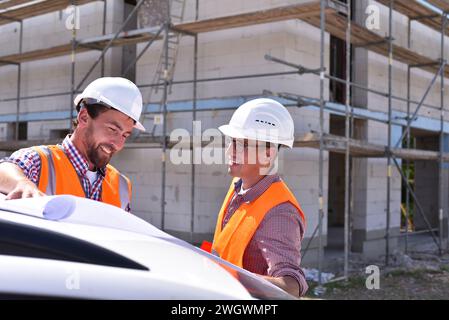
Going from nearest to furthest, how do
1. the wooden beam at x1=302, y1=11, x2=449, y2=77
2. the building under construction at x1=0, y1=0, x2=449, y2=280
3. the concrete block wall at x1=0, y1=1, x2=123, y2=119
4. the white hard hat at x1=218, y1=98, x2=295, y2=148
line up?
1. the white hard hat at x1=218, y1=98, x2=295, y2=148
2. the wooden beam at x1=302, y1=11, x2=449, y2=77
3. the building under construction at x1=0, y1=0, x2=449, y2=280
4. the concrete block wall at x1=0, y1=1, x2=123, y2=119

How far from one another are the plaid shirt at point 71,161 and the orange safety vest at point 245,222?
58 centimetres

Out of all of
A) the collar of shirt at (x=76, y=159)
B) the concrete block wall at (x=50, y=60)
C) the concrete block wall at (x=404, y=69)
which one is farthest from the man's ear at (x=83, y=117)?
the concrete block wall at (x=404, y=69)

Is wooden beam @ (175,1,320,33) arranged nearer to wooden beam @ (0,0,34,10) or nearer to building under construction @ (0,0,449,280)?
building under construction @ (0,0,449,280)

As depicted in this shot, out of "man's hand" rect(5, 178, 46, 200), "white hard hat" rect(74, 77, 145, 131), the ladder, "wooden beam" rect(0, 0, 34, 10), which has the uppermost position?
"wooden beam" rect(0, 0, 34, 10)

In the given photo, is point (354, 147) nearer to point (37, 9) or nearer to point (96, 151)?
point (96, 151)

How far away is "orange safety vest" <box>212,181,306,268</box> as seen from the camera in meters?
2.11

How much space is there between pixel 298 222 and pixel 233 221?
296 mm

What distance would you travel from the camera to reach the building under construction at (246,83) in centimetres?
782

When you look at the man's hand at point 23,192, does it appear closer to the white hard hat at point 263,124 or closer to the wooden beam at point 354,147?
the white hard hat at point 263,124

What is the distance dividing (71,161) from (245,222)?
77 cm

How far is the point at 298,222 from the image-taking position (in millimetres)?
2090

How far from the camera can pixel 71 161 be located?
7.45ft

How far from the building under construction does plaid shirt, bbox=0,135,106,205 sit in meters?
4.67

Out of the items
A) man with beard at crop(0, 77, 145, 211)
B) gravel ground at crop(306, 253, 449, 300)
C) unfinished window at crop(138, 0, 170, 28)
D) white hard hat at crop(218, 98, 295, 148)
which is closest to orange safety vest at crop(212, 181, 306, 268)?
white hard hat at crop(218, 98, 295, 148)
